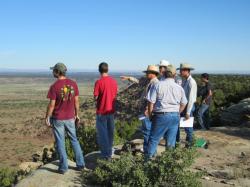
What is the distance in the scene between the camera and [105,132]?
8.77 m

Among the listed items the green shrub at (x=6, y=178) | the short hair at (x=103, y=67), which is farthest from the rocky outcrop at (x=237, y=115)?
the short hair at (x=103, y=67)

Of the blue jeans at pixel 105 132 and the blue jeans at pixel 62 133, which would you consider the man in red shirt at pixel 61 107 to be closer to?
the blue jeans at pixel 62 133

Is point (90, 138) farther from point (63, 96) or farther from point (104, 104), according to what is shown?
point (63, 96)

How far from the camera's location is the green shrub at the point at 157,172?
23.5 ft

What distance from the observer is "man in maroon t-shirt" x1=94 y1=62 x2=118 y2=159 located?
28.1 ft

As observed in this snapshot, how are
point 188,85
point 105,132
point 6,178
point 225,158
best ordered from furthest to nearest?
point 6,178 < point 225,158 < point 188,85 < point 105,132

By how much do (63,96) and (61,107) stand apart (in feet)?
0.64

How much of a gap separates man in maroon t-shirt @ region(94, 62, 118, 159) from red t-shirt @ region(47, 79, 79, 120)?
659 mm

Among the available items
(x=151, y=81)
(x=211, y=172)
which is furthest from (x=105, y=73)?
(x=211, y=172)

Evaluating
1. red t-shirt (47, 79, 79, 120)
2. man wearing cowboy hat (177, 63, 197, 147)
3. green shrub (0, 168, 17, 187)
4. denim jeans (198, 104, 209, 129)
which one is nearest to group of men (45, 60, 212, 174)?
red t-shirt (47, 79, 79, 120)

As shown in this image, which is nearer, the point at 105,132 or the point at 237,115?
the point at 105,132

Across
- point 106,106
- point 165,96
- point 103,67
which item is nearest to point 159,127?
point 165,96

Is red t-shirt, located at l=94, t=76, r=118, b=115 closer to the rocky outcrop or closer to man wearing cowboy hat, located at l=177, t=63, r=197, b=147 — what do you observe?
man wearing cowboy hat, located at l=177, t=63, r=197, b=147

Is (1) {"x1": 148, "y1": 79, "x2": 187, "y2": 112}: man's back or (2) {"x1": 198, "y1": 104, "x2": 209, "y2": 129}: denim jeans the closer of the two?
(1) {"x1": 148, "y1": 79, "x2": 187, "y2": 112}: man's back
